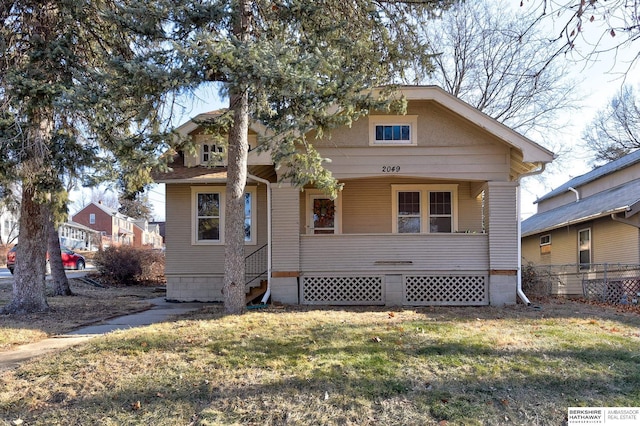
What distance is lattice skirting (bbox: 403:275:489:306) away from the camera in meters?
10.8

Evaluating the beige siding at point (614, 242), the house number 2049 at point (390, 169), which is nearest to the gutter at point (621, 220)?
the beige siding at point (614, 242)

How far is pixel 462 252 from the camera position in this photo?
10.8 m

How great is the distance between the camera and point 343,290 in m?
10.9

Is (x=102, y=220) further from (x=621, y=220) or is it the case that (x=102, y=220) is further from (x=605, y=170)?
(x=621, y=220)

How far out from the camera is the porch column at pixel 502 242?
10.6 metres

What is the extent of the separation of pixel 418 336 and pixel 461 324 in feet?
4.78

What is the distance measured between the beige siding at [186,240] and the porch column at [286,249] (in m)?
2.22

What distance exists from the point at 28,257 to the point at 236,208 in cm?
462

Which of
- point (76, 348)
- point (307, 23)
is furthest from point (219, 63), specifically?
point (76, 348)

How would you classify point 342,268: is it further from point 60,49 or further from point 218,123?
point 60,49

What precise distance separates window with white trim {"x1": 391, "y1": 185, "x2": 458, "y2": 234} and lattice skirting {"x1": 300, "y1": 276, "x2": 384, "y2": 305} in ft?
7.44

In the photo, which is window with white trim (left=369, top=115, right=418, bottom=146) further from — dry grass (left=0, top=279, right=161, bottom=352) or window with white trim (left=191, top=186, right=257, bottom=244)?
dry grass (left=0, top=279, right=161, bottom=352)

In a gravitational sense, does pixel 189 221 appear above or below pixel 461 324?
above

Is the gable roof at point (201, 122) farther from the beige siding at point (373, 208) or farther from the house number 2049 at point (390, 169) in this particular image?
the house number 2049 at point (390, 169)
